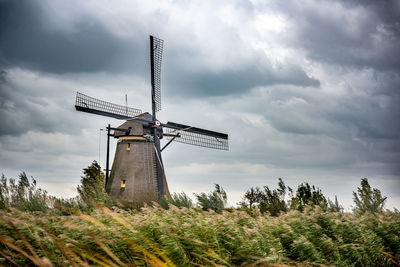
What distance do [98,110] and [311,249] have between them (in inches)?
675

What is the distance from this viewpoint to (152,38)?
24.2 m

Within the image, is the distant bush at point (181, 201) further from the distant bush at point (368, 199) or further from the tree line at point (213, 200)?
the distant bush at point (368, 199)

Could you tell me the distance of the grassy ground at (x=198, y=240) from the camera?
17.5 ft

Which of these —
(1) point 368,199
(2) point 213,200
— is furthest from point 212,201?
(1) point 368,199

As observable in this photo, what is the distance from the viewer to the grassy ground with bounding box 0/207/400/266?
5324mm

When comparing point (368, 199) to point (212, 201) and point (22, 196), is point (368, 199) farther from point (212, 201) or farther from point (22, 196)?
point (22, 196)

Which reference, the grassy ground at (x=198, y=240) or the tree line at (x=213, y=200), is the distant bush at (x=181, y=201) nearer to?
the tree line at (x=213, y=200)

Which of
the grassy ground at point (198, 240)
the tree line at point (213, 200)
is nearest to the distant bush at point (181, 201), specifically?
the tree line at point (213, 200)

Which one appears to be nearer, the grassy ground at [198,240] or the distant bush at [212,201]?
the grassy ground at [198,240]

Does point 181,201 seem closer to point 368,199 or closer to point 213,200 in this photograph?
point 213,200

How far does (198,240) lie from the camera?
19.1 feet

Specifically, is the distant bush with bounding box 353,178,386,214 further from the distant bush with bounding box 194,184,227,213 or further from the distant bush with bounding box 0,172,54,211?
the distant bush with bounding box 0,172,54,211

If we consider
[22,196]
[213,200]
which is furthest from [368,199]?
[22,196]

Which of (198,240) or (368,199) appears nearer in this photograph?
(198,240)
